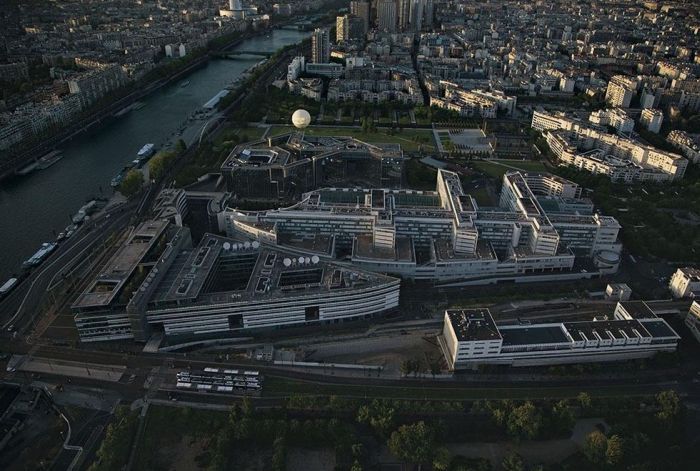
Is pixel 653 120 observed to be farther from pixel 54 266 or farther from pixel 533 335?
pixel 54 266

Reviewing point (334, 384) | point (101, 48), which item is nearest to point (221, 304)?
point (334, 384)

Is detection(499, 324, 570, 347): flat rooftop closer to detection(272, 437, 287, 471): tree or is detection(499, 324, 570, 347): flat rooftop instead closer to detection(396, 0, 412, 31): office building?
detection(272, 437, 287, 471): tree

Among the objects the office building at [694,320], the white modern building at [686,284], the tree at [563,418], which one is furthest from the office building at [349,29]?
the tree at [563,418]

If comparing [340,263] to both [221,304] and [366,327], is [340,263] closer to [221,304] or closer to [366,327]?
[366,327]

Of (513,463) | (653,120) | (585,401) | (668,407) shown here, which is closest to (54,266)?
(513,463)

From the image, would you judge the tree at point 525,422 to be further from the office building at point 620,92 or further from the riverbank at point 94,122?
the office building at point 620,92
